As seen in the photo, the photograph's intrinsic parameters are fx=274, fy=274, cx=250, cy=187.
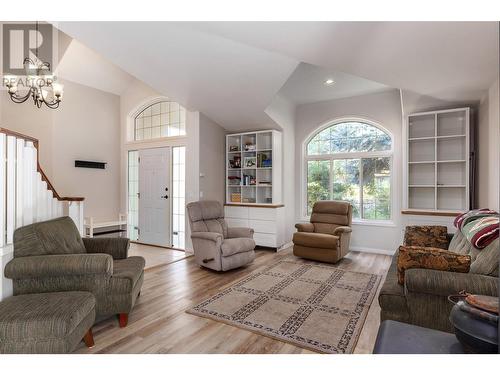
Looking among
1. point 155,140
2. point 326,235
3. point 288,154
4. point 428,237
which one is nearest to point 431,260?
point 428,237

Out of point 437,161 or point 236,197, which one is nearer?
point 437,161

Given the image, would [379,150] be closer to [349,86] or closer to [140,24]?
[349,86]

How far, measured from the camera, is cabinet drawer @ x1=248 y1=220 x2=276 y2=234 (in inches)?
198

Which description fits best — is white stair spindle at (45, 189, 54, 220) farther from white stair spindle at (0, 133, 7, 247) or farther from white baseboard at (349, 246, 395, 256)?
white baseboard at (349, 246, 395, 256)

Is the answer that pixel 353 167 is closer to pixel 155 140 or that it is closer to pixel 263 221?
pixel 263 221

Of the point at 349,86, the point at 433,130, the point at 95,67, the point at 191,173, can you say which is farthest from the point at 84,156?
the point at 433,130

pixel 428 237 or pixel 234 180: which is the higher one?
pixel 234 180

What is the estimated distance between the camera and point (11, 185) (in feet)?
7.22

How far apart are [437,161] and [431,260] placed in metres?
2.79

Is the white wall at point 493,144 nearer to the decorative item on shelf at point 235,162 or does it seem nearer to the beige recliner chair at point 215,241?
the beige recliner chair at point 215,241

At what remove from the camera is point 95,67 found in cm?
532

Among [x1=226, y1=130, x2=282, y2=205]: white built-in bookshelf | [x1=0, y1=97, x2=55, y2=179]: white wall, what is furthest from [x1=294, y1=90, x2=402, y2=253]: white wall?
[x1=0, y1=97, x2=55, y2=179]: white wall

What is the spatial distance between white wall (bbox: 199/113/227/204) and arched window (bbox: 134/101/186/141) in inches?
21.2

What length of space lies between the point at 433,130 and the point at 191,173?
3.95 m
